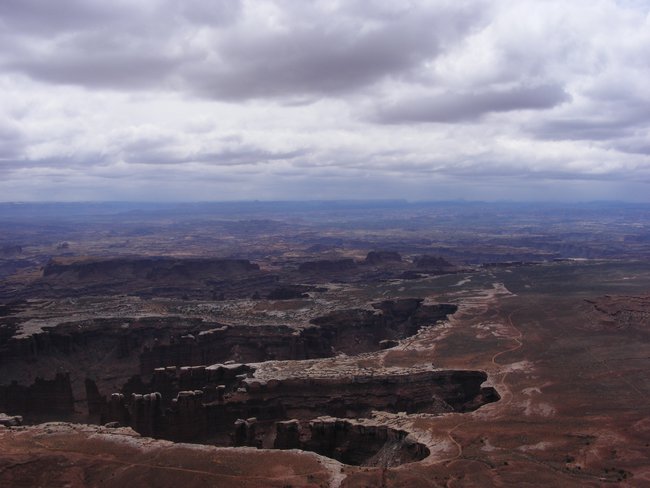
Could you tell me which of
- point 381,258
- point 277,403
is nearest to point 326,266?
point 381,258

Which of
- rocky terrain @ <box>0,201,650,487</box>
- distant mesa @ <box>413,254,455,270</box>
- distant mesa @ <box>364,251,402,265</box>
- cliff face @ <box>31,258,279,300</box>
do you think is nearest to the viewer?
rocky terrain @ <box>0,201,650,487</box>

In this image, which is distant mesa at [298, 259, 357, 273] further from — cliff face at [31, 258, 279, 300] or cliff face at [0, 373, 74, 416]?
cliff face at [0, 373, 74, 416]

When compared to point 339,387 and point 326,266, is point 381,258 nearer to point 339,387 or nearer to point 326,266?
point 326,266

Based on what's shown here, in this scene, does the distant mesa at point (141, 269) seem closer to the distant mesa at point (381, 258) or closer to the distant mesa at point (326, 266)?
the distant mesa at point (326, 266)

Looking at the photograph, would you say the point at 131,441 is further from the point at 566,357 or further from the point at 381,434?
the point at 566,357

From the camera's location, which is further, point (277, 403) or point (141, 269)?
point (141, 269)

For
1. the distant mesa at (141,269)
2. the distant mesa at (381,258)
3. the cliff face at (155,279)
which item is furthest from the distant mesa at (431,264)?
the distant mesa at (141,269)

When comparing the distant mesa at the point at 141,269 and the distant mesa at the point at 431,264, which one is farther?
the distant mesa at the point at 431,264

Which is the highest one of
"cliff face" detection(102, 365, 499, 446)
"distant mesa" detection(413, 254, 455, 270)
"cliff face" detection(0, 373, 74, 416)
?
"distant mesa" detection(413, 254, 455, 270)

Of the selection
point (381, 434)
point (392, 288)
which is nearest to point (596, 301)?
point (392, 288)

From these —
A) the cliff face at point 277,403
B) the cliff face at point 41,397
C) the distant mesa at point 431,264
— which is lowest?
the cliff face at point 41,397

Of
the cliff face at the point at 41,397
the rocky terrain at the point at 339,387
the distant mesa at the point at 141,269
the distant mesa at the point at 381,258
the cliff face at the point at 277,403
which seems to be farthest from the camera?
the distant mesa at the point at 381,258

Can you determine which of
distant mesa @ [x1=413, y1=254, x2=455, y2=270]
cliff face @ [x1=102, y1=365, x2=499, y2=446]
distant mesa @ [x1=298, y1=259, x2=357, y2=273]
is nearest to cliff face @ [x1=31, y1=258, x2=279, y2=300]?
distant mesa @ [x1=298, y1=259, x2=357, y2=273]
